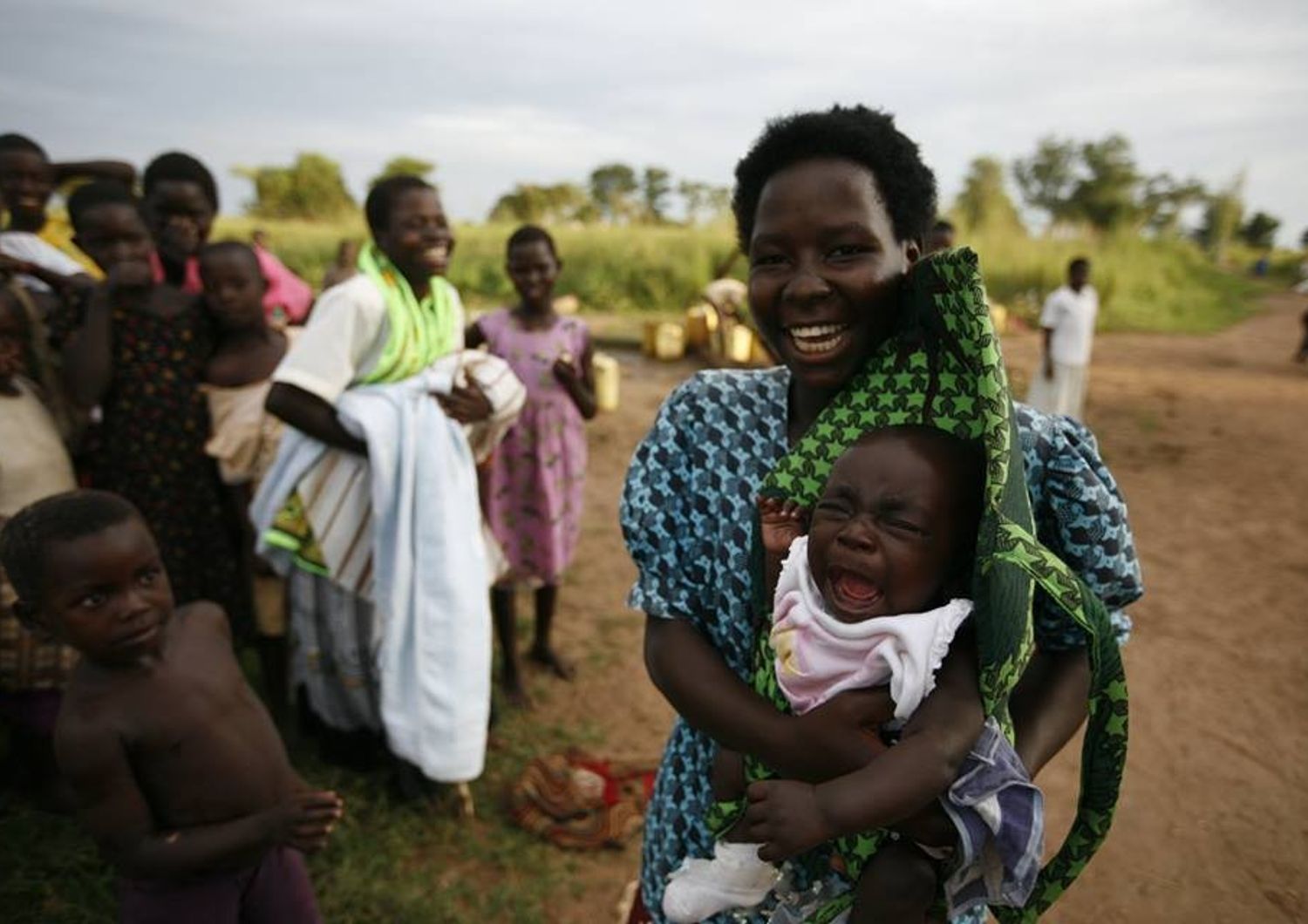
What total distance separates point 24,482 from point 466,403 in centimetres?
128

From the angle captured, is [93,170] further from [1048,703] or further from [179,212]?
[1048,703]

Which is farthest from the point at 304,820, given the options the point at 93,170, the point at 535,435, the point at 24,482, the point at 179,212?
the point at 93,170

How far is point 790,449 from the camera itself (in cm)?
123

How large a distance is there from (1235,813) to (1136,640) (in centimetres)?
141

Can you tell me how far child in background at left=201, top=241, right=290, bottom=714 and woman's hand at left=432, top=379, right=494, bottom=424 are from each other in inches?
23.1

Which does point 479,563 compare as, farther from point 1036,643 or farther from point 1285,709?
point 1285,709

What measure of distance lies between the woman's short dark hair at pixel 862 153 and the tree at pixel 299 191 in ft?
117

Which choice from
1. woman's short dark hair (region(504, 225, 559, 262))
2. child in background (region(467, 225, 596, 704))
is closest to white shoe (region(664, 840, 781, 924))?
child in background (region(467, 225, 596, 704))

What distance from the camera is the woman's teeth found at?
113 cm

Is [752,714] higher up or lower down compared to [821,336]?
lower down

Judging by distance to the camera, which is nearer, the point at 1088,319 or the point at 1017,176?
the point at 1088,319

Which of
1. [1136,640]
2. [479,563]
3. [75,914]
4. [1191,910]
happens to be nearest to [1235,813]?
[1191,910]

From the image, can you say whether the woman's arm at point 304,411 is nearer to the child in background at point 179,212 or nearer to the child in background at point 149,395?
the child in background at point 149,395

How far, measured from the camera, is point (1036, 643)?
121 cm
